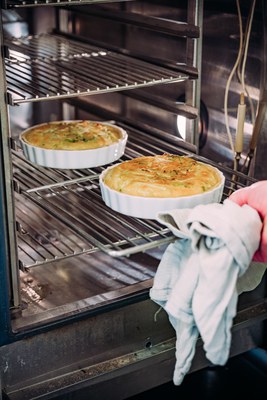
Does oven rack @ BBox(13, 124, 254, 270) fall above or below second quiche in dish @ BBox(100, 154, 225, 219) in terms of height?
below

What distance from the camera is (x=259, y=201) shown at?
1453mm

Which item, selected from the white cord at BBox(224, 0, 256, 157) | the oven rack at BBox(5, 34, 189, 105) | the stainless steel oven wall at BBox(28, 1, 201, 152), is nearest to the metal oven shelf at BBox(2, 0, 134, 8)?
the oven rack at BBox(5, 34, 189, 105)

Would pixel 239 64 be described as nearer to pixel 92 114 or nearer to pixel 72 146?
pixel 72 146

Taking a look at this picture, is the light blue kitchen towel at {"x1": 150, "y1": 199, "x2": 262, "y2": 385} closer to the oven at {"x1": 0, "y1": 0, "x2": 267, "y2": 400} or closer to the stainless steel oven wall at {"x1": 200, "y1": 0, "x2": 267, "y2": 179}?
the oven at {"x1": 0, "y1": 0, "x2": 267, "y2": 400}

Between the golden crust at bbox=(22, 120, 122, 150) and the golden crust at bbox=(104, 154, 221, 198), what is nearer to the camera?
the golden crust at bbox=(104, 154, 221, 198)

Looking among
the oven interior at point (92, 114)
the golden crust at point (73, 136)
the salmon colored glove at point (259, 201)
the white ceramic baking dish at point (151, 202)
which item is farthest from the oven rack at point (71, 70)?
the salmon colored glove at point (259, 201)

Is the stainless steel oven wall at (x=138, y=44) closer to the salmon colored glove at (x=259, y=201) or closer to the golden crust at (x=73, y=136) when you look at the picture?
the golden crust at (x=73, y=136)

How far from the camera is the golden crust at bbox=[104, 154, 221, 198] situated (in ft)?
5.19

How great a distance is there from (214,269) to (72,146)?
65 centimetres

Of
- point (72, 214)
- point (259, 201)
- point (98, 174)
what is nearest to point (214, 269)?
point (259, 201)

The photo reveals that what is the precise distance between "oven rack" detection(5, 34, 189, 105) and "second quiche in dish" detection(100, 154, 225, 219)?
0.63 ft

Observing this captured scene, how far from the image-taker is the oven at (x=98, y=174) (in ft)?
5.27

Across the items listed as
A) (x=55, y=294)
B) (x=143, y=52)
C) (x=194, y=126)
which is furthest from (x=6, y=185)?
(x=143, y=52)

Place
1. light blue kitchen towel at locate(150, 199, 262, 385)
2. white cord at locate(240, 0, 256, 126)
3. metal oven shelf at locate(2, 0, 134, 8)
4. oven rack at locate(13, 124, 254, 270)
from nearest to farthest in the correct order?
light blue kitchen towel at locate(150, 199, 262, 385) < metal oven shelf at locate(2, 0, 134, 8) < white cord at locate(240, 0, 256, 126) < oven rack at locate(13, 124, 254, 270)
